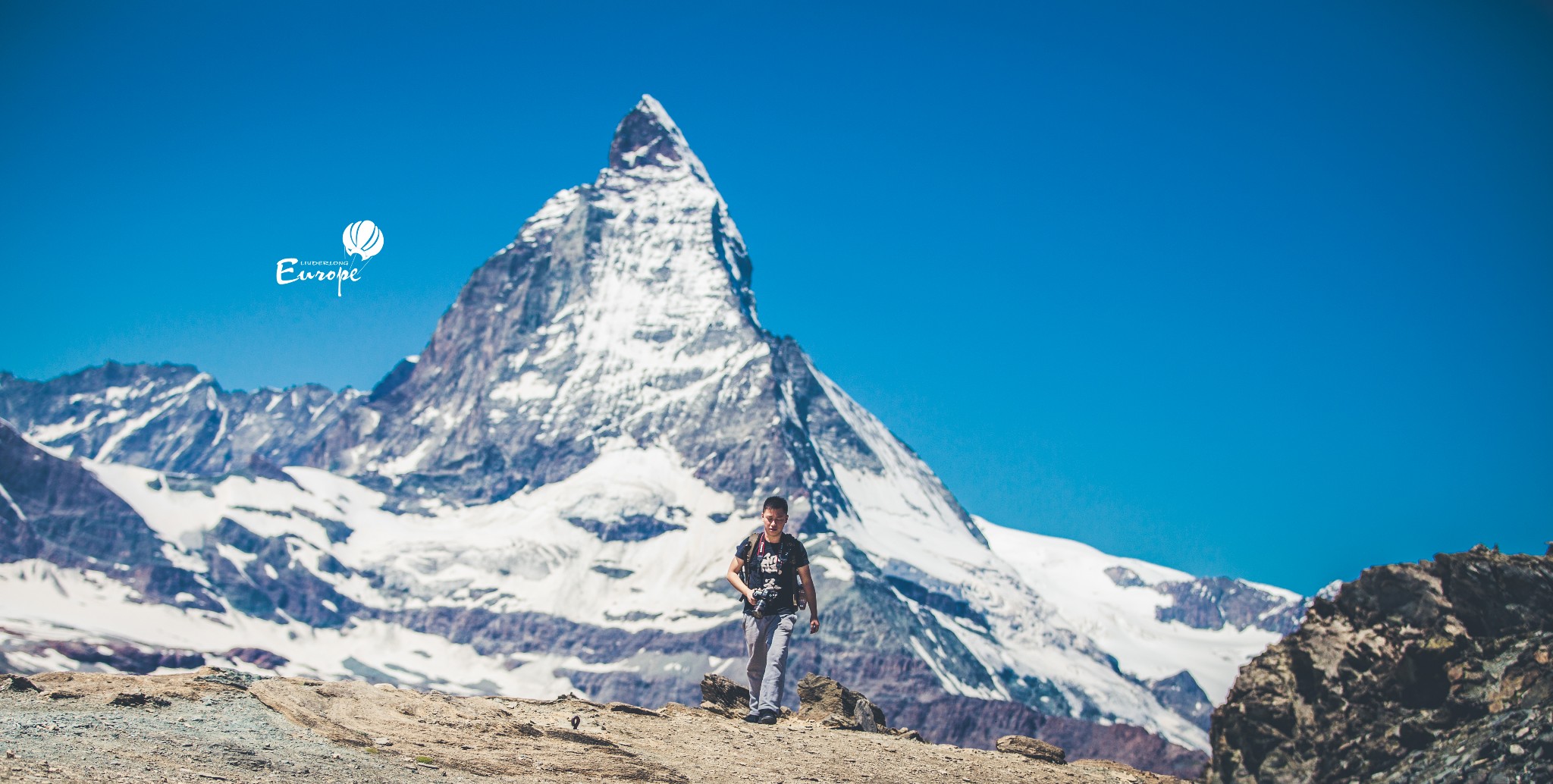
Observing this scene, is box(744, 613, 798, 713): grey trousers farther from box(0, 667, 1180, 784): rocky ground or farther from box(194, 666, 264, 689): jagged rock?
box(194, 666, 264, 689): jagged rock

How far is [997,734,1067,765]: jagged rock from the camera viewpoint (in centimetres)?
2415

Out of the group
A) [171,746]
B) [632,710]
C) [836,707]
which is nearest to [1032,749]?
[836,707]

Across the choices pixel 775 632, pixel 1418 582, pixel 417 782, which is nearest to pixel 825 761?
pixel 775 632

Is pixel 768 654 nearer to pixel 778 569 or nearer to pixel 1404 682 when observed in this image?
pixel 778 569

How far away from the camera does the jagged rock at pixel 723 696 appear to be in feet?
83.1

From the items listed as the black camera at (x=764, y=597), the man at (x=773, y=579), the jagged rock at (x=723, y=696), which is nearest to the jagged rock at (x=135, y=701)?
the man at (x=773, y=579)

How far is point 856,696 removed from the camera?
28344 millimetres

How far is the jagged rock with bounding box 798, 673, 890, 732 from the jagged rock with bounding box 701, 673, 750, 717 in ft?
3.74

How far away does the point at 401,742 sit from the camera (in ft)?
59.0

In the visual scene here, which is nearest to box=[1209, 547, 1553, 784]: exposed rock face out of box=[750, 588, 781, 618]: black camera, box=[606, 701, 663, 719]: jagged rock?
box=[750, 588, 781, 618]: black camera

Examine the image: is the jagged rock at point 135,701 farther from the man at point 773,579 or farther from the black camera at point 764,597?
the black camera at point 764,597

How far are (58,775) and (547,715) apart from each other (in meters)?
9.05

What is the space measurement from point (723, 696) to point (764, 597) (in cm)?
571

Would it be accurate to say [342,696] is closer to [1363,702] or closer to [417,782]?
[417,782]
